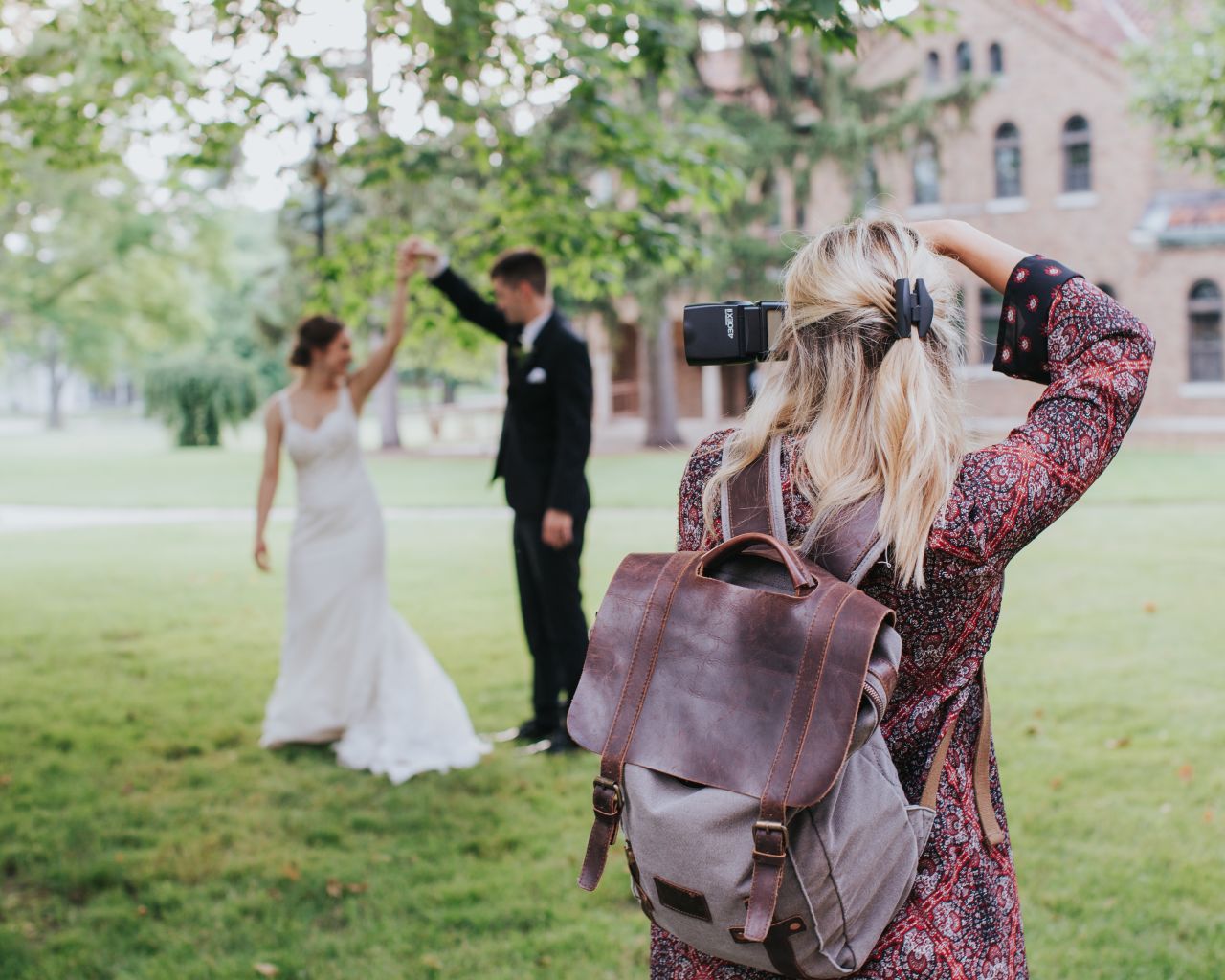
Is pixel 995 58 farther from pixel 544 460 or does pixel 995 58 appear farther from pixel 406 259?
pixel 406 259

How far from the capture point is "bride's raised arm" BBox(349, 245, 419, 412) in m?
5.89

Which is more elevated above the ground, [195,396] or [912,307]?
[195,396]

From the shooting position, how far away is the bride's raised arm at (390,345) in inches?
232

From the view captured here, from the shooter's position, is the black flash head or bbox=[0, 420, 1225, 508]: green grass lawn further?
bbox=[0, 420, 1225, 508]: green grass lawn

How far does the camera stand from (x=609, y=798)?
5.59 ft

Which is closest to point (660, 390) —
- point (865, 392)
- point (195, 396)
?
point (195, 396)

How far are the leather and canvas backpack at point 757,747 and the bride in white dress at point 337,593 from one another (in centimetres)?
465

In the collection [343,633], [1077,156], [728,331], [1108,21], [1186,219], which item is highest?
[1108,21]

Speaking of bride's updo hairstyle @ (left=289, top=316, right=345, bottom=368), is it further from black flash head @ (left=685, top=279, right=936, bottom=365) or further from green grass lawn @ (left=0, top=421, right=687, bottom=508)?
green grass lawn @ (left=0, top=421, right=687, bottom=508)

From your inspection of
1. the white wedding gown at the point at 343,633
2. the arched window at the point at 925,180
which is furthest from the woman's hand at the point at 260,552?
the arched window at the point at 925,180

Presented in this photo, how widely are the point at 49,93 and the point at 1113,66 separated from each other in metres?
27.4

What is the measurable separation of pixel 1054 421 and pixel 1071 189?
104 feet

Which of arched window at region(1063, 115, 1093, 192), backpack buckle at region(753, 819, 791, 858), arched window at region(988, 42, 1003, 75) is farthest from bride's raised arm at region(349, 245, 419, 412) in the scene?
arched window at region(988, 42, 1003, 75)

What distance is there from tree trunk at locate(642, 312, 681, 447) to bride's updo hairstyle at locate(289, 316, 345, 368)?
21343 millimetres
